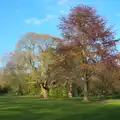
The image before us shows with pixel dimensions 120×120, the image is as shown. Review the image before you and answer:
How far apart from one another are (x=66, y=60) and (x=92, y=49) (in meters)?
4.48

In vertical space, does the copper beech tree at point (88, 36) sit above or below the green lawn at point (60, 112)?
above

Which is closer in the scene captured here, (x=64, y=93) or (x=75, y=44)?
(x=75, y=44)

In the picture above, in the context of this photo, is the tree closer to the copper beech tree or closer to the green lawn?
the copper beech tree

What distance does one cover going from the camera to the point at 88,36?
42.0 m

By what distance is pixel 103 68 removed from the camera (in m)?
40.7

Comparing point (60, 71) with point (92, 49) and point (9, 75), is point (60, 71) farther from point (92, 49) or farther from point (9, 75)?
point (9, 75)

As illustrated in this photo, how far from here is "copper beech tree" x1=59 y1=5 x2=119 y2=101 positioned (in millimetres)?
41375

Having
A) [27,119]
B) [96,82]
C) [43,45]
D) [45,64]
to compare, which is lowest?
[27,119]

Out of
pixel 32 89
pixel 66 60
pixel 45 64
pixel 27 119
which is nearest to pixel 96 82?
pixel 45 64

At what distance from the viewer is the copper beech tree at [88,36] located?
41375 millimetres

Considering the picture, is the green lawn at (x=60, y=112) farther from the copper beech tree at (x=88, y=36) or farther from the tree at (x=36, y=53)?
the tree at (x=36, y=53)

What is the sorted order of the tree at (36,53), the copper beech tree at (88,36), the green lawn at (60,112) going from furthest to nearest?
the tree at (36,53) → the copper beech tree at (88,36) → the green lawn at (60,112)

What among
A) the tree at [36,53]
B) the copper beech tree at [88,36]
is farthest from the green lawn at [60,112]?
the tree at [36,53]

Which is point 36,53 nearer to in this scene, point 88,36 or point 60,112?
point 88,36
